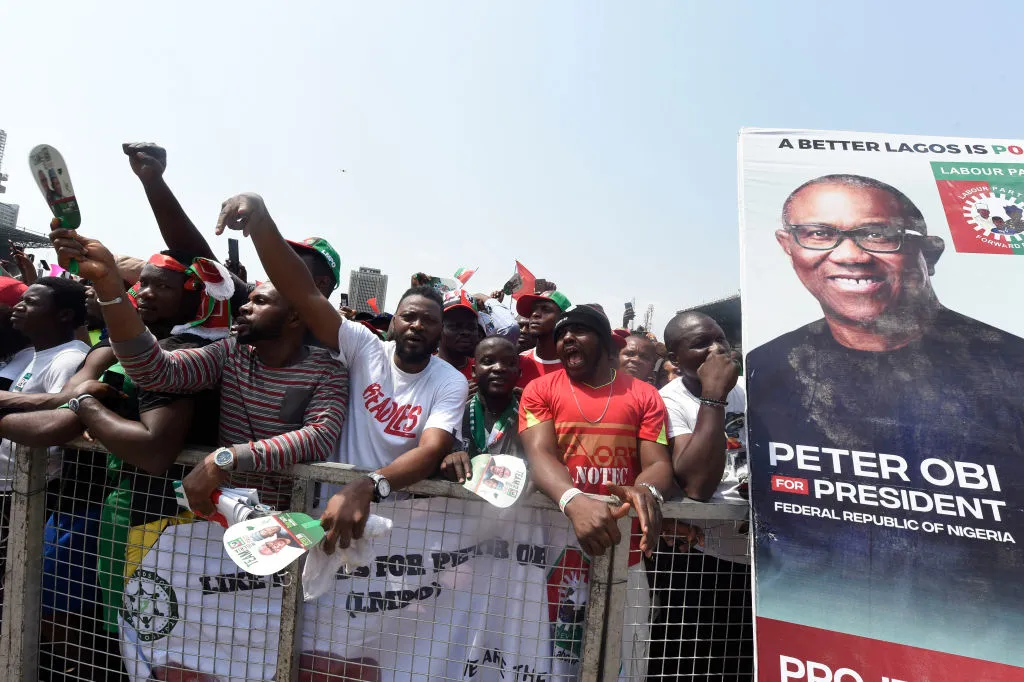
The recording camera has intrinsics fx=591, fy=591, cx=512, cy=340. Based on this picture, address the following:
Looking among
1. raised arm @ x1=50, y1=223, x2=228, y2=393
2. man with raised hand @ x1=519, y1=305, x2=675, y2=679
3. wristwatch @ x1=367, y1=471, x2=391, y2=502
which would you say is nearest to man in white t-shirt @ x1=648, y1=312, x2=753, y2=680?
man with raised hand @ x1=519, y1=305, x2=675, y2=679

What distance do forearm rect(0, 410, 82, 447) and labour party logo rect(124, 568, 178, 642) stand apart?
67 centimetres

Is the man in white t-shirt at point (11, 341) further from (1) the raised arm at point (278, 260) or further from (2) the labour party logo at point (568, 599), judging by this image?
(2) the labour party logo at point (568, 599)

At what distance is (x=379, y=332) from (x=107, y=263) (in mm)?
2432

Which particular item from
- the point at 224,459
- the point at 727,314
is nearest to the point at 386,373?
the point at 224,459

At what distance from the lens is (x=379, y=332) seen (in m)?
4.66

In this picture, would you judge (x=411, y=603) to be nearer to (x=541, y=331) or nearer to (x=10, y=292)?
(x=541, y=331)

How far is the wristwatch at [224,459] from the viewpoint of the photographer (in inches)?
86.0

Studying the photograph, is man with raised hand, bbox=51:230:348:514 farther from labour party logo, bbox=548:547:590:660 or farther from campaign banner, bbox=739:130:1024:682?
campaign banner, bbox=739:130:1024:682

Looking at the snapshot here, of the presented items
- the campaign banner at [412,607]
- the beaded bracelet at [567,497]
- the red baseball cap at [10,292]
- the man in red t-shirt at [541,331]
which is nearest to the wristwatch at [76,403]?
the campaign banner at [412,607]

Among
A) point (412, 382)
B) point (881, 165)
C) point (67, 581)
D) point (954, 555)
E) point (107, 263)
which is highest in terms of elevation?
point (881, 165)

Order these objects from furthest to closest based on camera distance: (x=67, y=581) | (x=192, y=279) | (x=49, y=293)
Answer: (x=49, y=293)
(x=192, y=279)
(x=67, y=581)

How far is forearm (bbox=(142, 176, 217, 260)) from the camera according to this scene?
315 cm

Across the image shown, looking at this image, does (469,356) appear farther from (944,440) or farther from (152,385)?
(944,440)

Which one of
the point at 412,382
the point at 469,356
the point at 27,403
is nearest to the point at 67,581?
the point at 27,403
